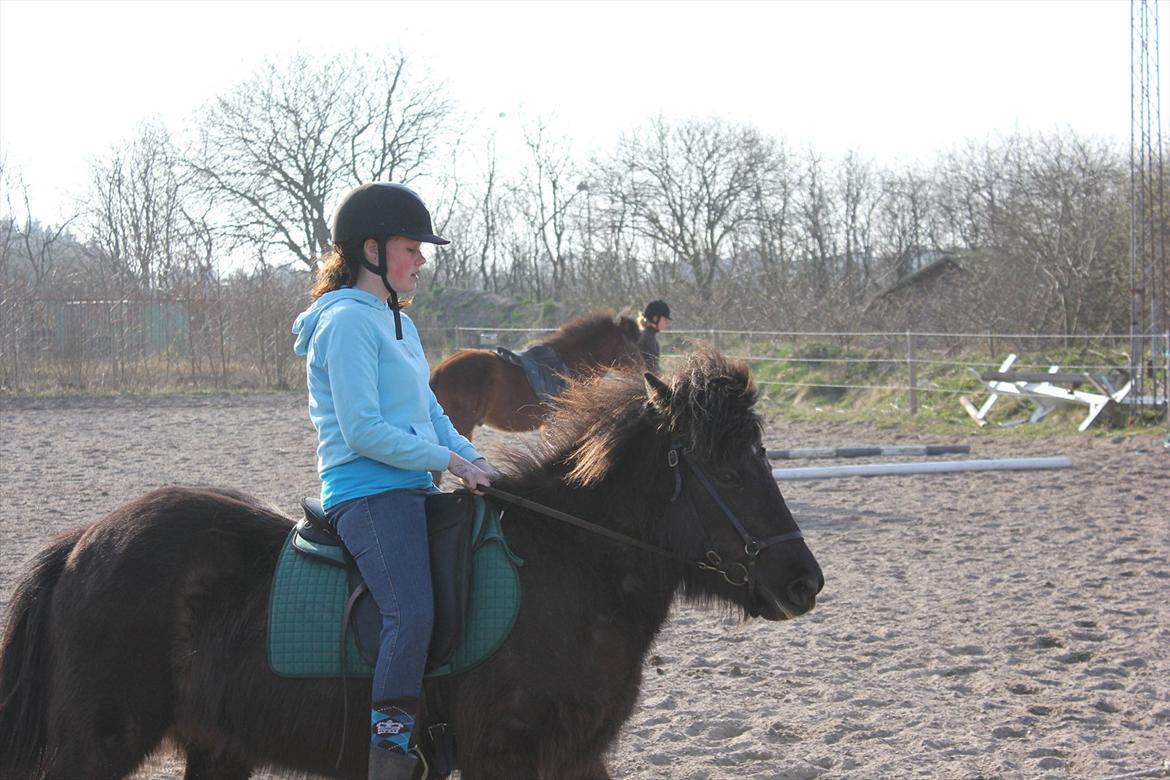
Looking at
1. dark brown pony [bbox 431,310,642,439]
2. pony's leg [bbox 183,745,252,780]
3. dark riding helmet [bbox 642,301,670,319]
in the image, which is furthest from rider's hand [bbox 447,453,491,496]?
dark riding helmet [bbox 642,301,670,319]

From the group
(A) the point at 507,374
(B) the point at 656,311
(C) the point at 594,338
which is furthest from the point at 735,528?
(B) the point at 656,311

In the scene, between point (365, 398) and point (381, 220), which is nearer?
point (365, 398)

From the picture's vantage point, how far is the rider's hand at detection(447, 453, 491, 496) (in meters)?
3.03

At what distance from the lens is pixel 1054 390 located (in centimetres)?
1546

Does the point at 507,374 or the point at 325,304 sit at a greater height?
the point at 325,304

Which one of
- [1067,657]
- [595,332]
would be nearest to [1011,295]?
[595,332]

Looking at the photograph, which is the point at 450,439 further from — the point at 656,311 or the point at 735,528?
the point at 656,311

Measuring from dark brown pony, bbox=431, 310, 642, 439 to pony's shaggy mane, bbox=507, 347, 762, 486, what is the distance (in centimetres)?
777

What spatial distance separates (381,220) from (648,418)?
98 cm

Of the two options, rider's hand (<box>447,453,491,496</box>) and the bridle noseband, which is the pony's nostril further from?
rider's hand (<box>447,453,491,496</box>)

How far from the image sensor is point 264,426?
17.5 meters

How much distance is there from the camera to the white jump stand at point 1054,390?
14969 mm

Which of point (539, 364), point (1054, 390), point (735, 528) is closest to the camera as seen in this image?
point (735, 528)

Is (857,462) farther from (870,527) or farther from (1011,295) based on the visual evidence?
(1011,295)
